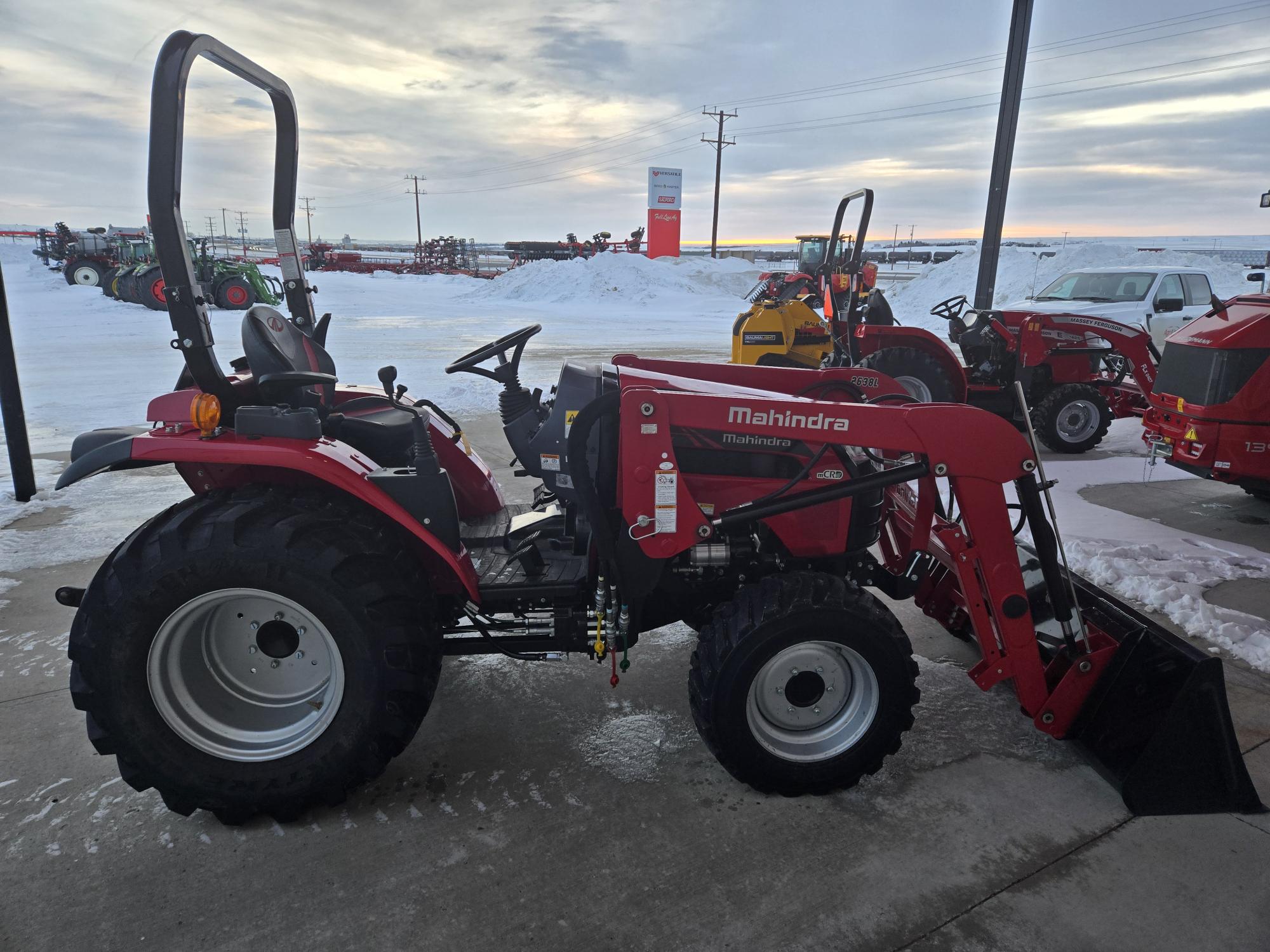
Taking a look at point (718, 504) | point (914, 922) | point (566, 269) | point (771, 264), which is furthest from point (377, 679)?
point (771, 264)

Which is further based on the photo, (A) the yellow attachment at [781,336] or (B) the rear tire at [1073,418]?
(A) the yellow attachment at [781,336]

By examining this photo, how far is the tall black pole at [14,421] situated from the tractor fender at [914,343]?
6892mm

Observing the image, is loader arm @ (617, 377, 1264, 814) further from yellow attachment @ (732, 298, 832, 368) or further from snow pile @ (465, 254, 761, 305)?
snow pile @ (465, 254, 761, 305)

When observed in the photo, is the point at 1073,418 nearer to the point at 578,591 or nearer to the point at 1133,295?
the point at 1133,295

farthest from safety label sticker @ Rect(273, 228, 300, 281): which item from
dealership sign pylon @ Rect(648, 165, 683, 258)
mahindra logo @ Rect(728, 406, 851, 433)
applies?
dealership sign pylon @ Rect(648, 165, 683, 258)

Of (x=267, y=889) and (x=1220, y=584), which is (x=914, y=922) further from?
(x=1220, y=584)

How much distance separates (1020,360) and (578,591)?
6624 mm

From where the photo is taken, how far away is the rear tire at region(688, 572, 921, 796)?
243 cm

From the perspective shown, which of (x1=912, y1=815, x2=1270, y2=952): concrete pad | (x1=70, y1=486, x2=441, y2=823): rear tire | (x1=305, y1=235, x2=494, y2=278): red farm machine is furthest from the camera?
(x1=305, y1=235, x2=494, y2=278): red farm machine

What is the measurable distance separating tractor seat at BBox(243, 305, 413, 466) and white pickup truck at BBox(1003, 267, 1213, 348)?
924cm

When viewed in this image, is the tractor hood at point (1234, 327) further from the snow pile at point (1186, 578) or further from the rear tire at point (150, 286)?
the rear tire at point (150, 286)

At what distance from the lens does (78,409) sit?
27.1 feet

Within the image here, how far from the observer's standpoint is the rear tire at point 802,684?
243 cm

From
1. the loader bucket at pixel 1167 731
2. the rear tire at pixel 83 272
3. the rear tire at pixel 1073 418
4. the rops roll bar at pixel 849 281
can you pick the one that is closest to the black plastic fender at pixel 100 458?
the loader bucket at pixel 1167 731
